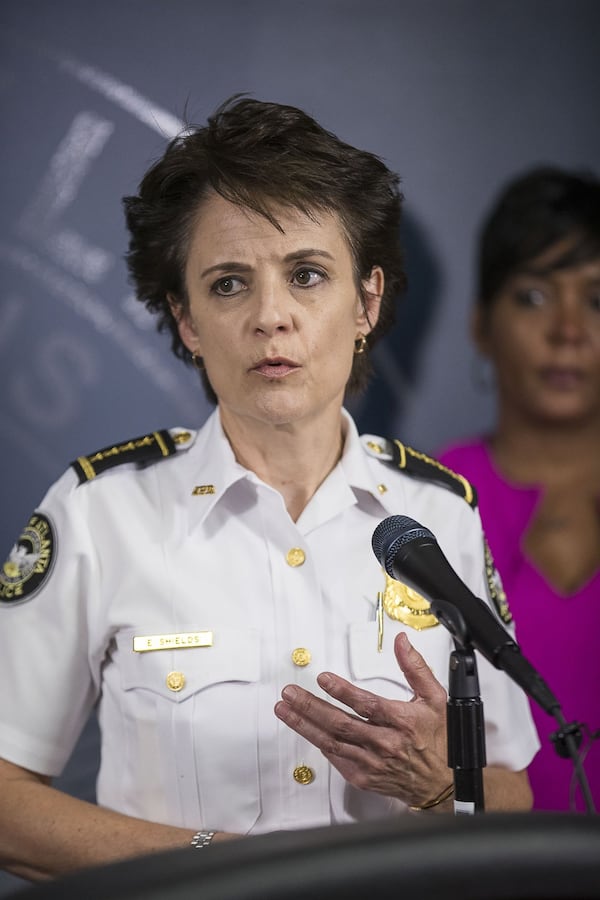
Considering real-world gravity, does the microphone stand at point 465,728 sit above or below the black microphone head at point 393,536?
below

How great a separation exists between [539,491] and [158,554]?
901 millimetres

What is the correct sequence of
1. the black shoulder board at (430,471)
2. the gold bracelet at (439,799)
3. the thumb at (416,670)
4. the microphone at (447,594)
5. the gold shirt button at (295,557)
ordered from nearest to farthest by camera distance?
1. the microphone at (447,594)
2. the thumb at (416,670)
3. the gold bracelet at (439,799)
4. the gold shirt button at (295,557)
5. the black shoulder board at (430,471)

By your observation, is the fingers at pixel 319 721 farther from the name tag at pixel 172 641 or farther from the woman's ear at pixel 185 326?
the woman's ear at pixel 185 326

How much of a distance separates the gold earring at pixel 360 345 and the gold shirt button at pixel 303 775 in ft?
1.70

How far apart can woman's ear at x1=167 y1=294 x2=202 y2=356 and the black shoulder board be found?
0.33m

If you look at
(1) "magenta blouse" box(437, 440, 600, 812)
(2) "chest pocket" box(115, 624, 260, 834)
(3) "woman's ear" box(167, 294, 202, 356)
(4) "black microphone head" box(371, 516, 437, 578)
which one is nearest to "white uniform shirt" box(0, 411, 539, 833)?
(2) "chest pocket" box(115, 624, 260, 834)

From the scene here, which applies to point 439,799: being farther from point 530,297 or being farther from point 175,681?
point 530,297

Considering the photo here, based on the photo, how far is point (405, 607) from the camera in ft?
4.56

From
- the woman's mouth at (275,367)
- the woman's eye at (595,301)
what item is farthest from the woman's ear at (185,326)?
the woman's eye at (595,301)

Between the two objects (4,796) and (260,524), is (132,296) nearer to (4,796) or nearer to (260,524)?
(260,524)

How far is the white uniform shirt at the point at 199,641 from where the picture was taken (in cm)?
131

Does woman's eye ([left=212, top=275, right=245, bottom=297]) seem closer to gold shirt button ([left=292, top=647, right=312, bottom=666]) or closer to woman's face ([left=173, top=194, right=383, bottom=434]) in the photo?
woman's face ([left=173, top=194, right=383, bottom=434])

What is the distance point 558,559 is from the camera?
6.43ft

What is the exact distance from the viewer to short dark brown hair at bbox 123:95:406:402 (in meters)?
1.26
